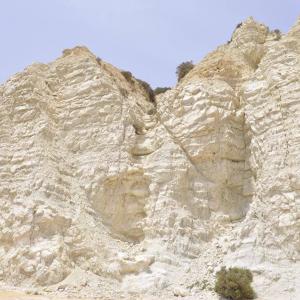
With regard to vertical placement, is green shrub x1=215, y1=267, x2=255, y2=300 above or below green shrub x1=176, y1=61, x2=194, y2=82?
below

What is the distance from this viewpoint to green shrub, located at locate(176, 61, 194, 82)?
1000 inches

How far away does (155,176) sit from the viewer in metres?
19.0

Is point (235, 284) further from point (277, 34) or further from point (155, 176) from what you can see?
point (277, 34)

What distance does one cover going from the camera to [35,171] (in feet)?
63.0

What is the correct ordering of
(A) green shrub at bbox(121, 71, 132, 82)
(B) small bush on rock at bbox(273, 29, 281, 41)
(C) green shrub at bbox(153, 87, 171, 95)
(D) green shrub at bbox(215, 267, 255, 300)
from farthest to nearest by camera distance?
(C) green shrub at bbox(153, 87, 171, 95) → (A) green shrub at bbox(121, 71, 132, 82) → (B) small bush on rock at bbox(273, 29, 281, 41) → (D) green shrub at bbox(215, 267, 255, 300)

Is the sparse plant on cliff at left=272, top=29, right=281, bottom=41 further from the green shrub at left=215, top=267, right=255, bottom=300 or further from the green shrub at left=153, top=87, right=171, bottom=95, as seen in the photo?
the green shrub at left=215, top=267, right=255, bottom=300

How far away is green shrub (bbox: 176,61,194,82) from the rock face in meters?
2.77

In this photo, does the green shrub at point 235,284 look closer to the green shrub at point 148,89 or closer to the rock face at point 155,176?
the rock face at point 155,176

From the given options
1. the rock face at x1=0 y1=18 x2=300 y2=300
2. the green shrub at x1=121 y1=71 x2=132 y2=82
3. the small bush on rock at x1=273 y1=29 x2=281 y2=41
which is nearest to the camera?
the rock face at x1=0 y1=18 x2=300 y2=300

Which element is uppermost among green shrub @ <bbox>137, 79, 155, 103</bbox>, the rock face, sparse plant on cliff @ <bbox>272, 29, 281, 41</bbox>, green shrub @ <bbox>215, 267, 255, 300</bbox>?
sparse plant on cliff @ <bbox>272, 29, 281, 41</bbox>

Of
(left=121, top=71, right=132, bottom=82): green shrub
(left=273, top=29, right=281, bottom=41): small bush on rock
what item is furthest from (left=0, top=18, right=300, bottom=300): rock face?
(left=121, top=71, right=132, bottom=82): green shrub

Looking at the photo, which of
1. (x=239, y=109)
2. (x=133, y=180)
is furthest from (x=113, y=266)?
(x=239, y=109)

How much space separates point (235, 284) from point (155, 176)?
19.5 feet

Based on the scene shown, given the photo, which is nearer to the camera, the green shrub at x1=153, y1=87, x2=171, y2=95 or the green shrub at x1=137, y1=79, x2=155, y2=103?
the green shrub at x1=137, y1=79, x2=155, y2=103
